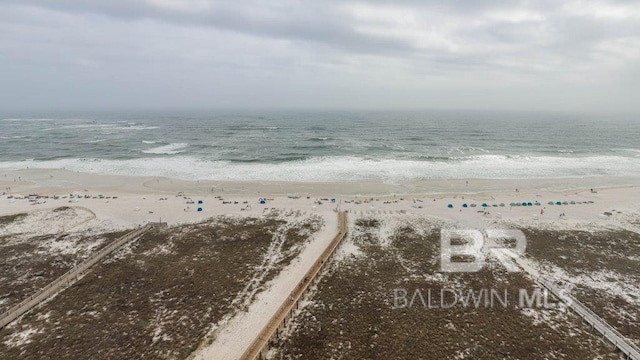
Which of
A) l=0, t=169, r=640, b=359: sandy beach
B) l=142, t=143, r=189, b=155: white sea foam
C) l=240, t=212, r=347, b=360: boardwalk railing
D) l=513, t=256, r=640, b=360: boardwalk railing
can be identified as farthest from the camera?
l=142, t=143, r=189, b=155: white sea foam

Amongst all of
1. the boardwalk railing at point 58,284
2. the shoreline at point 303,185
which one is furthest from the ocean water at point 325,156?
the boardwalk railing at point 58,284

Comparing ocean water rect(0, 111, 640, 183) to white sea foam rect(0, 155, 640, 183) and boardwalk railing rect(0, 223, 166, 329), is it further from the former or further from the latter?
boardwalk railing rect(0, 223, 166, 329)

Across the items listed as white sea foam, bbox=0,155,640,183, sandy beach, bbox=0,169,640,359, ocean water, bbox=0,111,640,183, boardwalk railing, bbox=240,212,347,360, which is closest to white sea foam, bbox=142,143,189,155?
ocean water, bbox=0,111,640,183

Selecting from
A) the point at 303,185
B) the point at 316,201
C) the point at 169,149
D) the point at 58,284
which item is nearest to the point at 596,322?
the point at 316,201

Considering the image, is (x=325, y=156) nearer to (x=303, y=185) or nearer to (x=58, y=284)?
(x=303, y=185)

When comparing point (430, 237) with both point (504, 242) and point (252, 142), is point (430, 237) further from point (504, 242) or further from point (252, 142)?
point (252, 142)
